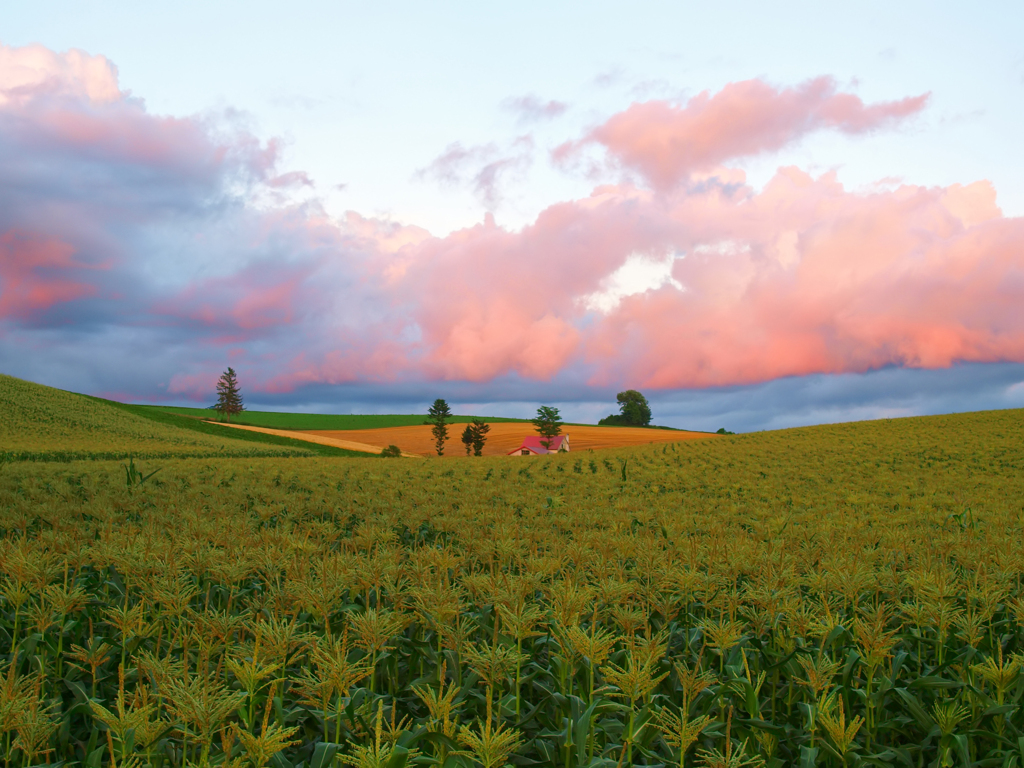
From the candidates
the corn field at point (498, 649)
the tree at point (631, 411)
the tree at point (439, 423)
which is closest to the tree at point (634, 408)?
the tree at point (631, 411)

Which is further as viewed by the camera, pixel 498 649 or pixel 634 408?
pixel 634 408

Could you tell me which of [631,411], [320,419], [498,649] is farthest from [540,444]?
[498,649]

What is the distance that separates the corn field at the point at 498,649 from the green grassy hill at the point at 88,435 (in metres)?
35.2

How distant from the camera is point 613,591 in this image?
16.7ft

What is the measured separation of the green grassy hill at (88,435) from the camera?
4033 cm

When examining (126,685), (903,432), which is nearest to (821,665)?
(126,685)

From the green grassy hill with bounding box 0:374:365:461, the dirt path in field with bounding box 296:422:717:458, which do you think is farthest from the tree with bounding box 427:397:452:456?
the green grassy hill with bounding box 0:374:365:461

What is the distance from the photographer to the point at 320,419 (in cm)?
13938

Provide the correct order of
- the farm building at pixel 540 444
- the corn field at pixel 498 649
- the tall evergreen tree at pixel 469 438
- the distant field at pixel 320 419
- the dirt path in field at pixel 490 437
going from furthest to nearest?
the distant field at pixel 320 419 → the farm building at pixel 540 444 → the dirt path in field at pixel 490 437 → the tall evergreen tree at pixel 469 438 → the corn field at pixel 498 649

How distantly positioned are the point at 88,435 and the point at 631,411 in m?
103

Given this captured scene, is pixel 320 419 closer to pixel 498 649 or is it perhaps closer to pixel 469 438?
pixel 469 438

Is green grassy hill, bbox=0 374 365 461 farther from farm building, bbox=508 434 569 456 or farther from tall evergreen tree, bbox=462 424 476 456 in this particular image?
farm building, bbox=508 434 569 456

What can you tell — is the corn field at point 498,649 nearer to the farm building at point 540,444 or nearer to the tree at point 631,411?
the farm building at point 540,444

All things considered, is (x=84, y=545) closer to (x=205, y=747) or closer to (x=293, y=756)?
(x=293, y=756)
